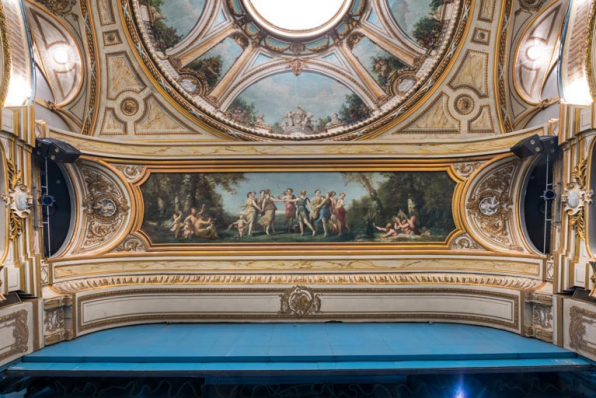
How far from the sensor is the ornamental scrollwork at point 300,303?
8.50 meters

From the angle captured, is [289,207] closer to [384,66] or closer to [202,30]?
[384,66]

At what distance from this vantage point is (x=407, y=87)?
8844mm

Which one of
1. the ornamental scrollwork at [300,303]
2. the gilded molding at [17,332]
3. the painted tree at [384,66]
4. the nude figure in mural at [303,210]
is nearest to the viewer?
the gilded molding at [17,332]

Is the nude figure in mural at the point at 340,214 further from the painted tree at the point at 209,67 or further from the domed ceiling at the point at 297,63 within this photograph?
the painted tree at the point at 209,67

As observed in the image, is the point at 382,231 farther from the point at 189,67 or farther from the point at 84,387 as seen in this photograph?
the point at 84,387

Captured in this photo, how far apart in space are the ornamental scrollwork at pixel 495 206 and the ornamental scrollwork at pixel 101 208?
29.6 feet

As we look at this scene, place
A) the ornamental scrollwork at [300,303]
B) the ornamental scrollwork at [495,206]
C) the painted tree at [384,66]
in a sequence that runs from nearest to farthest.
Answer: the ornamental scrollwork at [495,206] < the ornamental scrollwork at [300,303] < the painted tree at [384,66]

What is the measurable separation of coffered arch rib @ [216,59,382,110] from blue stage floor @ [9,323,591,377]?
579 centimetres

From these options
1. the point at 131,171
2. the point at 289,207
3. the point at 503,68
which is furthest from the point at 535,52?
the point at 131,171

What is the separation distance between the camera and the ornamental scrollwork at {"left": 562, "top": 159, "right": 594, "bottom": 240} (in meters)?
6.48

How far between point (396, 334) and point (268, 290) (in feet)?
10.5

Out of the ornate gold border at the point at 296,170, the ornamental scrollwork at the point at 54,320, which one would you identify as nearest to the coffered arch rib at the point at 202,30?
the ornate gold border at the point at 296,170

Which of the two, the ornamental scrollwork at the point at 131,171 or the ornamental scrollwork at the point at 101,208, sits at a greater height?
the ornamental scrollwork at the point at 131,171

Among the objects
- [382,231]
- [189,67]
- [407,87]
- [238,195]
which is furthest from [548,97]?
[189,67]
